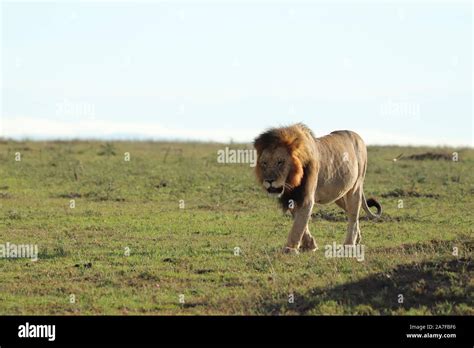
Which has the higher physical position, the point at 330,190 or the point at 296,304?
the point at 330,190

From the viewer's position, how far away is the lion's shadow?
1005 cm

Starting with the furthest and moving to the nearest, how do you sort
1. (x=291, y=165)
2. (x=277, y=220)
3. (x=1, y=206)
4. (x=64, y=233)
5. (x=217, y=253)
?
1. (x=1, y=206)
2. (x=277, y=220)
3. (x=64, y=233)
4. (x=217, y=253)
5. (x=291, y=165)

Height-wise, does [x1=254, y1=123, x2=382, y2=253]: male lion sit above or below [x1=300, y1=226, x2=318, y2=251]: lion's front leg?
above

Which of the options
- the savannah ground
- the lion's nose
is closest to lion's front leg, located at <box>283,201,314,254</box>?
the savannah ground

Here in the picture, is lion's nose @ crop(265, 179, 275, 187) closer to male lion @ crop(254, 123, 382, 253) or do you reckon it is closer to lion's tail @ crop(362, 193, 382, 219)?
male lion @ crop(254, 123, 382, 253)

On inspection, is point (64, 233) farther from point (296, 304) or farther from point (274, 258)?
point (296, 304)

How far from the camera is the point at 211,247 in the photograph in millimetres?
14242

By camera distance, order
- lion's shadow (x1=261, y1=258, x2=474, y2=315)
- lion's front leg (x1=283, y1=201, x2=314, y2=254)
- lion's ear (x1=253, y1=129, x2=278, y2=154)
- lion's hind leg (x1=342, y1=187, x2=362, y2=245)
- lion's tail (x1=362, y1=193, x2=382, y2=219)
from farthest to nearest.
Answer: lion's tail (x1=362, y1=193, x2=382, y2=219), lion's hind leg (x1=342, y1=187, x2=362, y2=245), lion's front leg (x1=283, y1=201, x2=314, y2=254), lion's ear (x1=253, y1=129, x2=278, y2=154), lion's shadow (x1=261, y1=258, x2=474, y2=315)

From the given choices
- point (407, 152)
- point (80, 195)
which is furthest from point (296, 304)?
point (407, 152)

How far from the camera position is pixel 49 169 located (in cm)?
2731

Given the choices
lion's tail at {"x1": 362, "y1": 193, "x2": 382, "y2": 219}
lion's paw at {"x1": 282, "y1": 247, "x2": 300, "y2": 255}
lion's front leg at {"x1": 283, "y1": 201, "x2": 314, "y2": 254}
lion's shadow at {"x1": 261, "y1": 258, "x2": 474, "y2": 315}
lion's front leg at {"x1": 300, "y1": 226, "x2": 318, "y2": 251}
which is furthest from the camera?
lion's tail at {"x1": 362, "y1": 193, "x2": 382, "y2": 219}

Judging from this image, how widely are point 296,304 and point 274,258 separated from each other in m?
2.60
